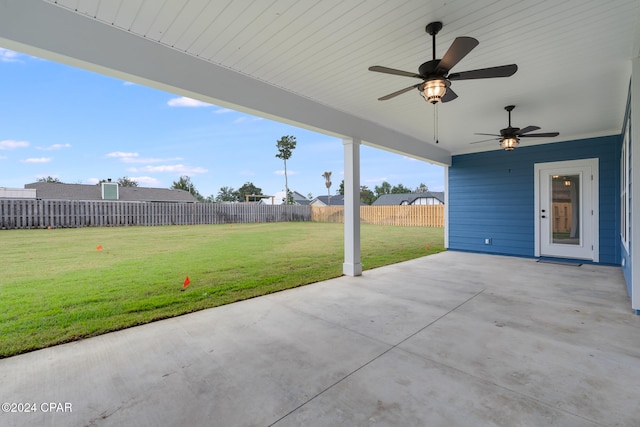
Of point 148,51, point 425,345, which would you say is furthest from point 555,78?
point 148,51

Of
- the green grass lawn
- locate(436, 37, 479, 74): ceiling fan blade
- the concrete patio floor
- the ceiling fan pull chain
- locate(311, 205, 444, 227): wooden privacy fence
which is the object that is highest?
the ceiling fan pull chain

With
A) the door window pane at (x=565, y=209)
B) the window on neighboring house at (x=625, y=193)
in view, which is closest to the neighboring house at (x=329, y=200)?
the door window pane at (x=565, y=209)

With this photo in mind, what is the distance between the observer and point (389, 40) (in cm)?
253

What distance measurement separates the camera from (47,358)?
2.02 m

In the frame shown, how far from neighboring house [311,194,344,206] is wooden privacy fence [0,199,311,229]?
53.7ft

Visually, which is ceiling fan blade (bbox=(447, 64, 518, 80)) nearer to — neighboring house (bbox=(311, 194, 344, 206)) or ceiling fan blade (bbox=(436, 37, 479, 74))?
ceiling fan blade (bbox=(436, 37, 479, 74))

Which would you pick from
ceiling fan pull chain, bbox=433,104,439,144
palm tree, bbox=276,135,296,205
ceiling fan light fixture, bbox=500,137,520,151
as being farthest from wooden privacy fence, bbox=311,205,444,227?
ceiling fan light fixture, bbox=500,137,520,151

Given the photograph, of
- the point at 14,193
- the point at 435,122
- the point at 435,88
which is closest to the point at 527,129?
the point at 435,122

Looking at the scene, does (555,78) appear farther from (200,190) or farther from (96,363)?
(200,190)

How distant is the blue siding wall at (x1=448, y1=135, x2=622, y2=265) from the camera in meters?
Answer: 5.29

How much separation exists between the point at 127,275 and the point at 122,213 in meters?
8.06

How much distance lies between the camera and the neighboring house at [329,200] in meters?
33.7

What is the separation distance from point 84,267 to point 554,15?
6927mm

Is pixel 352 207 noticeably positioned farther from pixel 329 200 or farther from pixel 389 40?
pixel 329 200
